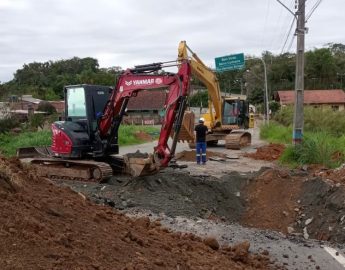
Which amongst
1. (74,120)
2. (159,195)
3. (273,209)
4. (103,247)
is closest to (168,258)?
(103,247)

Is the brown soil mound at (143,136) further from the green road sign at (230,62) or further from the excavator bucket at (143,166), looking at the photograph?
the excavator bucket at (143,166)

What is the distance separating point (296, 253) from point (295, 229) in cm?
341

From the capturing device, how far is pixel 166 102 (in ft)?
40.2

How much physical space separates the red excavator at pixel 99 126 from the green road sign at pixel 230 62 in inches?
707

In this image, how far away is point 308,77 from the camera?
95375mm

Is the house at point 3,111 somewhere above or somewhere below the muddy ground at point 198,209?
above

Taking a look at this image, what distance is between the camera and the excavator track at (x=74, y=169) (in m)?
12.5

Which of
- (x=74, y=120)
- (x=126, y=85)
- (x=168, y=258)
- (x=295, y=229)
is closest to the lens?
(x=168, y=258)

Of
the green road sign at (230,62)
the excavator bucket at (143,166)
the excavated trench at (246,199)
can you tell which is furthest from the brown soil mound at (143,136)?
the excavator bucket at (143,166)

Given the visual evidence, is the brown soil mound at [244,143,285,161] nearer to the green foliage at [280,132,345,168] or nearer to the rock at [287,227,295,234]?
the green foliage at [280,132,345,168]

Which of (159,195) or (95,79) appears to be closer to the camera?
(159,195)

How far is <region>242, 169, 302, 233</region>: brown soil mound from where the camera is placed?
35.5 ft

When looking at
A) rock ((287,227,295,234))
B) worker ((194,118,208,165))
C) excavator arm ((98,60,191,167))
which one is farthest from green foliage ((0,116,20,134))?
rock ((287,227,295,234))

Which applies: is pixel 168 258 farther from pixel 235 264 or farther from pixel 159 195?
pixel 159 195
